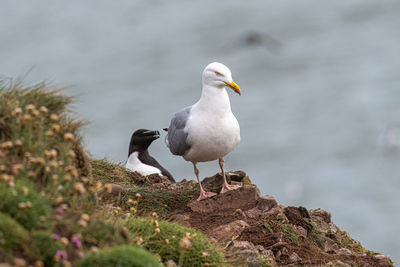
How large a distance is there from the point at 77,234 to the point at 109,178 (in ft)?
18.4

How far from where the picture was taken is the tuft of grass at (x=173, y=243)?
6875 mm

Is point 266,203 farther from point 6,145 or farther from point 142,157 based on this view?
point 142,157

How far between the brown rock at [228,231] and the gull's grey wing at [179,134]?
228 cm

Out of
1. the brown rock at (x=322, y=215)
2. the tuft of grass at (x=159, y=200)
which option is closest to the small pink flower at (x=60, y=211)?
the tuft of grass at (x=159, y=200)

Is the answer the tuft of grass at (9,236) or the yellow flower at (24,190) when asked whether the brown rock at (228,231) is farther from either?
the tuft of grass at (9,236)

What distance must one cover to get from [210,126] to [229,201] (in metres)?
1.25

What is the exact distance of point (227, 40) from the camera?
125 ft

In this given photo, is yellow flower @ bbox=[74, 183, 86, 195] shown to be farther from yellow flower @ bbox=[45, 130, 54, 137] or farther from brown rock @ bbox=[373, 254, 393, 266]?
brown rock @ bbox=[373, 254, 393, 266]

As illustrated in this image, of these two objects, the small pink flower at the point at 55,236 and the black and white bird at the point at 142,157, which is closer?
the small pink flower at the point at 55,236

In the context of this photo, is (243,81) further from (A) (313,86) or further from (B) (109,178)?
(B) (109,178)

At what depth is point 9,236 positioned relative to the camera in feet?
16.7

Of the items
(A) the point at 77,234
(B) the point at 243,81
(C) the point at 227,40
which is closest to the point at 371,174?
(B) the point at 243,81

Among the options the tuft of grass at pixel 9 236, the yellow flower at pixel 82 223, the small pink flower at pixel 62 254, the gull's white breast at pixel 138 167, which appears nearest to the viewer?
the tuft of grass at pixel 9 236

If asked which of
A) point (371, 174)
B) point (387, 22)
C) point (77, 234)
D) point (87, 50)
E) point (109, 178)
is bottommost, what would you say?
point (77, 234)
